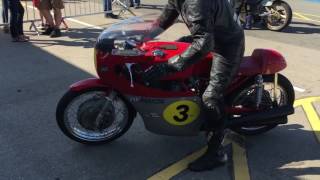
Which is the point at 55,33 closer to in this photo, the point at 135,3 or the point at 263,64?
the point at 135,3

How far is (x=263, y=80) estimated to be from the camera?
4.39 metres

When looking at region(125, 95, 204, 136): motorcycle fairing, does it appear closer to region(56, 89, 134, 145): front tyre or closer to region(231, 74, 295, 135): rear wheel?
region(56, 89, 134, 145): front tyre

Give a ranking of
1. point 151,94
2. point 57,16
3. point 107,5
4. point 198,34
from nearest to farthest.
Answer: point 198,34 → point 151,94 → point 57,16 → point 107,5

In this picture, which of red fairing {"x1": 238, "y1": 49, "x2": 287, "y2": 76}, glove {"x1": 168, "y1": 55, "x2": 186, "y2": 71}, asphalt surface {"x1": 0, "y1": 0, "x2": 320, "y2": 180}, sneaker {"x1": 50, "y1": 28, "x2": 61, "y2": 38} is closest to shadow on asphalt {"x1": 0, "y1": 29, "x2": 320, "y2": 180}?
asphalt surface {"x1": 0, "y1": 0, "x2": 320, "y2": 180}

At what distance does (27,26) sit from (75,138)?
629 centimetres

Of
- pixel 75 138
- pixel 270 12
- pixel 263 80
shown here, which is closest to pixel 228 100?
pixel 263 80

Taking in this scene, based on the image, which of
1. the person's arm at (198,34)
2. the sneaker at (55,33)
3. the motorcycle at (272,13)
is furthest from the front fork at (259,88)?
the motorcycle at (272,13)

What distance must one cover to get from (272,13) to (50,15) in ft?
15.7

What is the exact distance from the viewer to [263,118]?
4.31m

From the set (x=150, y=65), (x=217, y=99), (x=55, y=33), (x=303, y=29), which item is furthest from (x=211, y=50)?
(x=303, y=29)

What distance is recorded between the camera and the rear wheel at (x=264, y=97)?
4.37m

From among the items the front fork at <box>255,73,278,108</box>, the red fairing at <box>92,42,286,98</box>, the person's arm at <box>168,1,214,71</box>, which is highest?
the person's arm at <box>168,1,214,71</box>

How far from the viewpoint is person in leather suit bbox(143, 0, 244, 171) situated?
137 inches

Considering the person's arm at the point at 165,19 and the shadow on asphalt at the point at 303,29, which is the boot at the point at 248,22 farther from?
the person's arm at the point at 165,19
